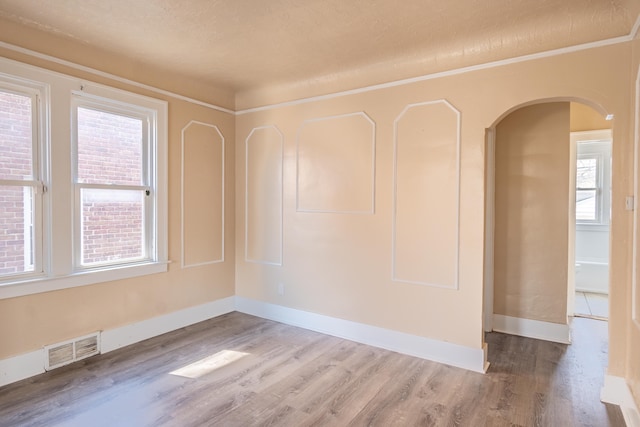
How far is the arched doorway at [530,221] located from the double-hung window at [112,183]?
342 cm

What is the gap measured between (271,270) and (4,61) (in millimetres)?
2908

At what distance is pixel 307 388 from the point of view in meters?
2.56

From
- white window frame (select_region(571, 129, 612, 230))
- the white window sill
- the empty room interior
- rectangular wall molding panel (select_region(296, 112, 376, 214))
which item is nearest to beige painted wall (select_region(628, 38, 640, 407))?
the empty room interior

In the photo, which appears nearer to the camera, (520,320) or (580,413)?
(580,413)

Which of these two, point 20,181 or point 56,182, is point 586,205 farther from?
point 20,181

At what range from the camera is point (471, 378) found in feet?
8.88

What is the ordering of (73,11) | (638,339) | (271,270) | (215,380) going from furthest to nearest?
1. (271,270)
2. (215,380)
3. (73,11)
4. (638,339)

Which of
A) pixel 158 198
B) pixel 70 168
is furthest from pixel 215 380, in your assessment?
pixel 70 168

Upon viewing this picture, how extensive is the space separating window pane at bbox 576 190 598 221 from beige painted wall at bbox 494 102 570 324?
2857 millimetres

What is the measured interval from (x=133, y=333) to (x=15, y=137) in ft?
6.27

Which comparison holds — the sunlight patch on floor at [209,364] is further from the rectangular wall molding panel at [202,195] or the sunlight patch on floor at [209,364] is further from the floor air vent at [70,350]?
the rectangular wall molding panel at [202,195]

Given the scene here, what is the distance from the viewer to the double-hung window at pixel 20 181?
8.37 feet

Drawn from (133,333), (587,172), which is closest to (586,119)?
(587,172)

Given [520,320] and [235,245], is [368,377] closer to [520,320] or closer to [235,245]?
[520,320]
